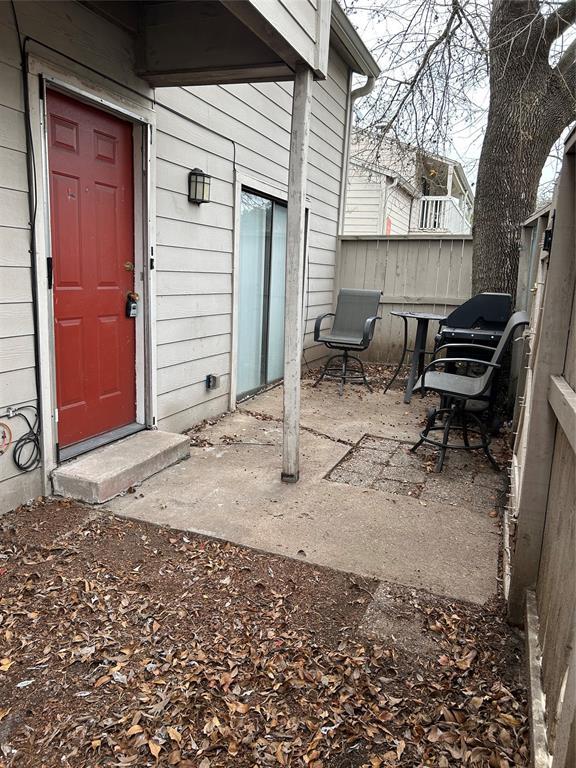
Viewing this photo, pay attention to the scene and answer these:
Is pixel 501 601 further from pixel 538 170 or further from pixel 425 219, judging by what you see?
pixel 425 219

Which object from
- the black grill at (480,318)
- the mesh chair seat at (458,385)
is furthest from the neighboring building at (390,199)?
the mesh chair seat at (458,385)

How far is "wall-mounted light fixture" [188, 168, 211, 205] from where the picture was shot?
3941 millimetres

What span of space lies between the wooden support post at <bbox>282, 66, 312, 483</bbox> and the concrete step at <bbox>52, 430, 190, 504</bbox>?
76 centimetres

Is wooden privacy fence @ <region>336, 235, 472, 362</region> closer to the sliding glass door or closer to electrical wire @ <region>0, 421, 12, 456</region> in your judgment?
the sliding glass door

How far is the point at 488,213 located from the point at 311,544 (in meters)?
3.85

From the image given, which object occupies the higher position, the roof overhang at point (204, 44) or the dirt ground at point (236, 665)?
the roof overhang at point (204, 44)

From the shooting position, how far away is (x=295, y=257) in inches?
124

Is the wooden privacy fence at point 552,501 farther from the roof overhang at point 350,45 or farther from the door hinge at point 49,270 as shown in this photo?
the roof overhang at point 350,45

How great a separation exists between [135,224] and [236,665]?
8.82ft

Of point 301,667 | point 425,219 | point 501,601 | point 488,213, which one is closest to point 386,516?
point 501,601

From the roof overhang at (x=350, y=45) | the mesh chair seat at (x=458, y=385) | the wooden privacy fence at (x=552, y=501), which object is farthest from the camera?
the roof overhang at (x=350, y=45)

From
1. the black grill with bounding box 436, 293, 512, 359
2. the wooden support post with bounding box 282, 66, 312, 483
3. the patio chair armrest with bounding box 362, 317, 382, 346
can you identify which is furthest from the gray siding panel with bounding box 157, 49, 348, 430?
the black grill with bounding box 436, 293, 512, 359

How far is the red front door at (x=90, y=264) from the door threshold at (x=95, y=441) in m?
0.03

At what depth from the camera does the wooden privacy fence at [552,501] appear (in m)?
1.39
